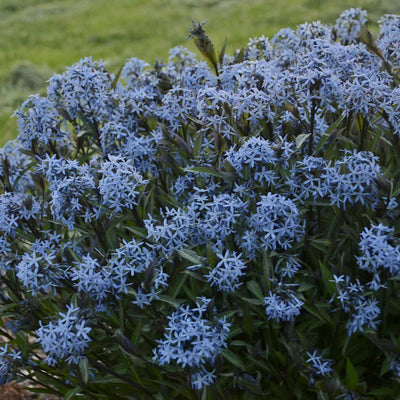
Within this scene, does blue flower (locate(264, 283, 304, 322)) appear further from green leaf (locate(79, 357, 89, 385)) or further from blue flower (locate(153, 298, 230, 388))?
green leaf (locate(79, 357, 89, 385))

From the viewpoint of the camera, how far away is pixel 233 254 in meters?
2.29

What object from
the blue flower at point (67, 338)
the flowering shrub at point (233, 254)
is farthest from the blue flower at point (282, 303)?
the blue flower at point (67, 338)

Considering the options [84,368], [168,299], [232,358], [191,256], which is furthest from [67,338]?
[232,358]

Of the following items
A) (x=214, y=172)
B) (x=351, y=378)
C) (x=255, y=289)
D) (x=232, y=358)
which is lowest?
(x=351, y=378)

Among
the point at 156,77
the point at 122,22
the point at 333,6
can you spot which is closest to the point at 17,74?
the point at 122,22

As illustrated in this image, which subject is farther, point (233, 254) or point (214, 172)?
point (214, 172)

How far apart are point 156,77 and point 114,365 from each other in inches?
68.8

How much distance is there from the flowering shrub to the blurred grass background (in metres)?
5.79

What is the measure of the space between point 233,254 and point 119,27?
941cm

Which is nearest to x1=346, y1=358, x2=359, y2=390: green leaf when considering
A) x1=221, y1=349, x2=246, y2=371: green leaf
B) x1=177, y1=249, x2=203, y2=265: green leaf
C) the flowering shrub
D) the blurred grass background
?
the flowering shrub

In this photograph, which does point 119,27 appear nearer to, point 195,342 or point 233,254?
point 233,254

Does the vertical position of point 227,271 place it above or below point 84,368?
above

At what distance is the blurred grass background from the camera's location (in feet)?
30.3

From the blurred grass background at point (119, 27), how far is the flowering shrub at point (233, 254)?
5.79 metres
